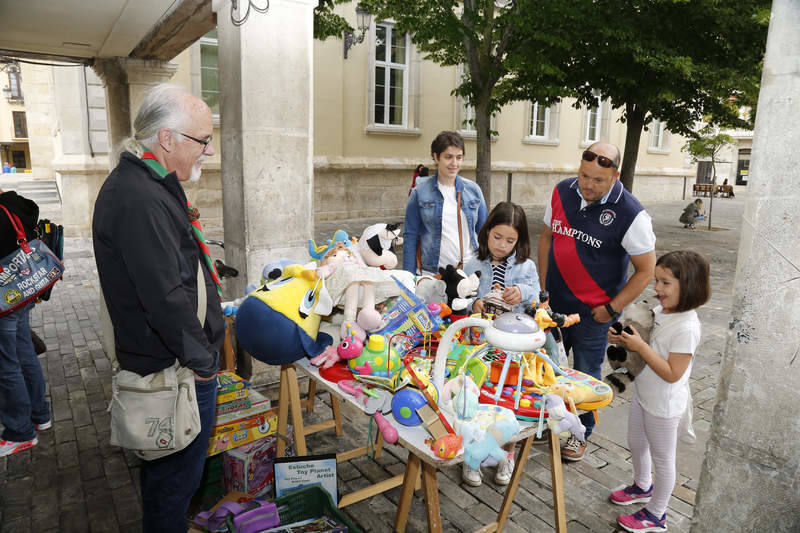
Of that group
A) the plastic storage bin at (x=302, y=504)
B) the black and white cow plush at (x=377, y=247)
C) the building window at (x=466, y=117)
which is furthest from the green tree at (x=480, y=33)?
the plastic storage bin at (x=302, y=504)

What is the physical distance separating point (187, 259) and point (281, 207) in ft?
7.72

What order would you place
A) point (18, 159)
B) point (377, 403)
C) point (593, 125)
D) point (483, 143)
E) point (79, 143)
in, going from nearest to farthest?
point (377, 403) → point (483, 143) → point (79, 143) → point (593, 125) → point (18, 159)

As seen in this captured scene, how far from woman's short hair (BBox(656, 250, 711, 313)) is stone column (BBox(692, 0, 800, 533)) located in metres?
0.71

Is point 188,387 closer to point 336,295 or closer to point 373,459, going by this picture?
point 336,295

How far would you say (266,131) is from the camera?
13.7 ft

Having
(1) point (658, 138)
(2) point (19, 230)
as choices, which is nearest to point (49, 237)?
(2) point (19, 230)

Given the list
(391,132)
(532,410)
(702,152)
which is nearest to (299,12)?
(532,410)

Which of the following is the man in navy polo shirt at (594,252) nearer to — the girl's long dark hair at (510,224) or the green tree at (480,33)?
the girl's long dark hair at (510,224)

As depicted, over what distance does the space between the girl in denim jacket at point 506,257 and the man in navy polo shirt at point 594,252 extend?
0.39 m

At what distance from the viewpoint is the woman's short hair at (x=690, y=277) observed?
8.37 feet

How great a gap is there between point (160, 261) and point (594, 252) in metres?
2.35

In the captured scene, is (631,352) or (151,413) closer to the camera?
(151,413)

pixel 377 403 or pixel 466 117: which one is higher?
pixel 466 117

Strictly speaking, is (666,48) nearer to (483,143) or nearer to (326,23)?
(483,143)
